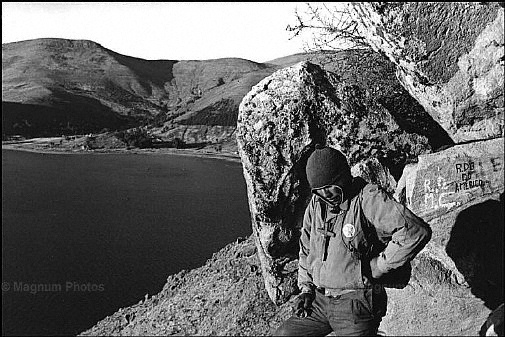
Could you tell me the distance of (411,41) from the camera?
6.27 meters

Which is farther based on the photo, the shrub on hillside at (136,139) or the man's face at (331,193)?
the shrub on hillside at (136,139)

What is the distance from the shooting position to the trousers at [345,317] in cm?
440

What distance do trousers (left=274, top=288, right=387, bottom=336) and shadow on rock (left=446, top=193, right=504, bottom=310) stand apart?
1.75m

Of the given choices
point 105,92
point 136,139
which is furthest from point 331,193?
point 105,92

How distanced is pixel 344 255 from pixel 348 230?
0.23 metres

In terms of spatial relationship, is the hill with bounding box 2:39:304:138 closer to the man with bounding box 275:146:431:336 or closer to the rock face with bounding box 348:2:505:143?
the rock face with bounding box 348:2:505:143

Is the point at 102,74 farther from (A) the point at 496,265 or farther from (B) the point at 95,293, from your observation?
(A) the point at 496,265

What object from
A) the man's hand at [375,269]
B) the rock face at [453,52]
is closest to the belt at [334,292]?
the man's hand at [375,269]

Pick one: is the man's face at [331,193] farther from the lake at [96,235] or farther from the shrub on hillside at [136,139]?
the shrub on hillside at [136,139]

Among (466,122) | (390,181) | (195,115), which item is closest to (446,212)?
(466,122)

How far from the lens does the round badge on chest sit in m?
4.44

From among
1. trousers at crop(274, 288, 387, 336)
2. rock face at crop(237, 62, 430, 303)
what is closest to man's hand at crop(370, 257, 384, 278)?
trousers at crop(274, 288, 387, 336)

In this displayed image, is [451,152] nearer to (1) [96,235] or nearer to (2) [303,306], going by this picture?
(2) [303,306]

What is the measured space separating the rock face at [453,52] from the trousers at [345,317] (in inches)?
117
